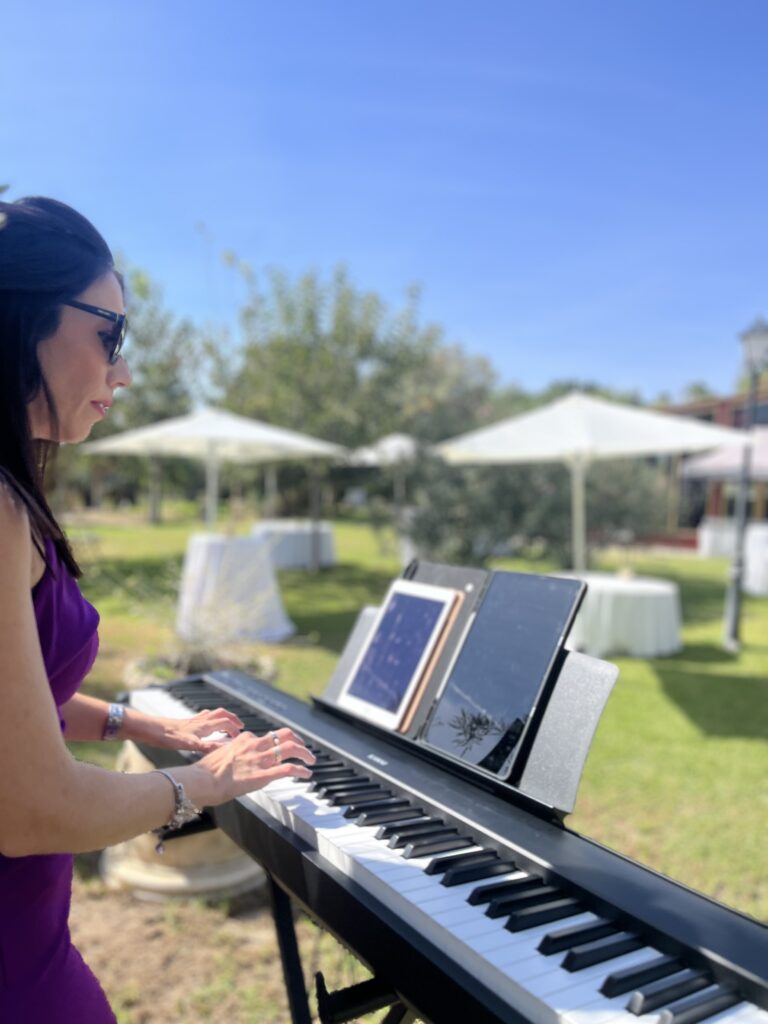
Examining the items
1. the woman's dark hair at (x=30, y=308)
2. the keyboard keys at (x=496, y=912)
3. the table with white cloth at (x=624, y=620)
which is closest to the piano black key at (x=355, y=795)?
the keyboard keys at (x=496, y=912)

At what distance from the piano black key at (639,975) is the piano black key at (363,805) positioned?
23.0 inches

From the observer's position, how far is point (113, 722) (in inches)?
64.6

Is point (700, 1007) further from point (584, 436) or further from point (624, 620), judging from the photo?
point (624, 620)

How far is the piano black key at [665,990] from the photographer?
908 millimetres

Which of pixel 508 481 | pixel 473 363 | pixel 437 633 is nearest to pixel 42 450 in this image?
pixel 437 633

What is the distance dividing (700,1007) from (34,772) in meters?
0.86

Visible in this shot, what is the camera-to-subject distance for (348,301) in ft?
49.8

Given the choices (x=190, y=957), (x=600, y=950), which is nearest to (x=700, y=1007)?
(x=600, y=950)

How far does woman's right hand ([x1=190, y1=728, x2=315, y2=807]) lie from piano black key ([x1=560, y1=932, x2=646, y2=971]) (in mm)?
511

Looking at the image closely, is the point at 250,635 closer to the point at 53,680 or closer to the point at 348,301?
the point at 53,680

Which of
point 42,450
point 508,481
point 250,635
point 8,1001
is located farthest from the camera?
point 508,481

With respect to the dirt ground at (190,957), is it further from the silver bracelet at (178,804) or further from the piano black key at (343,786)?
the silver bracelet at (178,804)

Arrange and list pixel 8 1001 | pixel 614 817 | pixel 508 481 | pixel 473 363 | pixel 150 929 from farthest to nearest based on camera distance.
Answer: pixel 473 363
pixel 508 481
pixel 614 817
pixel 150 929
pixel 8 1001

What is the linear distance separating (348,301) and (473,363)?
26880mm
